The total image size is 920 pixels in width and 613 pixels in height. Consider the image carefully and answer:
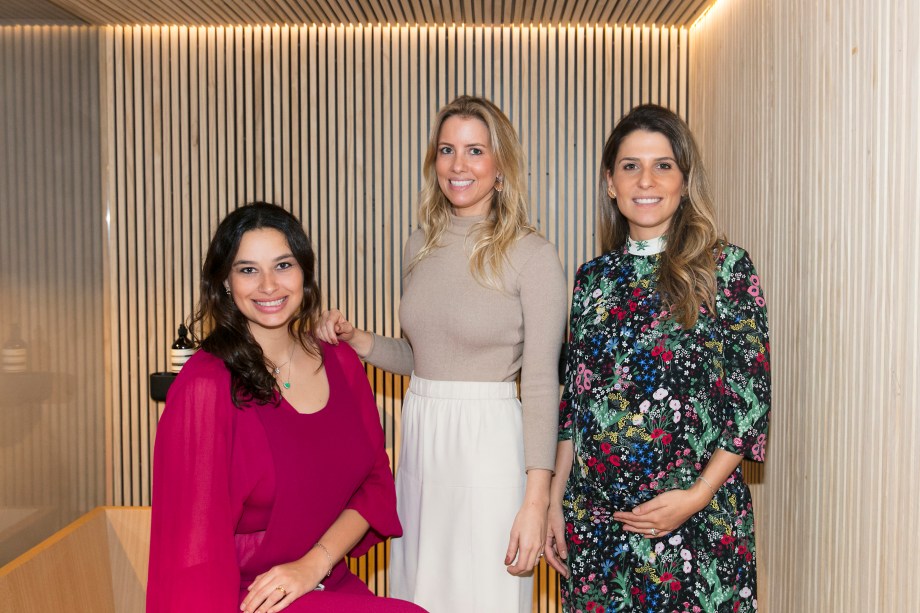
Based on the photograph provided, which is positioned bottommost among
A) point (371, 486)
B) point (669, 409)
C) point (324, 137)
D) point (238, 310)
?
point (371, 486)

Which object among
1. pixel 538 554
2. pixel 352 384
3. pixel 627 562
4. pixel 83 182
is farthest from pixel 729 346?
pixel 83 182

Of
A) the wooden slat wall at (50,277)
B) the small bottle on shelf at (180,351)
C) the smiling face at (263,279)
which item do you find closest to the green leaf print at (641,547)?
the smiling face at (263,279)

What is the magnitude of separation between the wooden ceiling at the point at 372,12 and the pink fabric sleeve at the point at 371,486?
248cm

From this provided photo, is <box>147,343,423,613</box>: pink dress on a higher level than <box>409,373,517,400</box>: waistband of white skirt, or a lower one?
lower

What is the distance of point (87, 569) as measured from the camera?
396 cm

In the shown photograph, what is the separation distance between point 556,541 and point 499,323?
668 millimetres

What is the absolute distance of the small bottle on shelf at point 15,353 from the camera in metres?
3.45

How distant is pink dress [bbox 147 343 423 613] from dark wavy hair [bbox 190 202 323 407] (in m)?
0.04

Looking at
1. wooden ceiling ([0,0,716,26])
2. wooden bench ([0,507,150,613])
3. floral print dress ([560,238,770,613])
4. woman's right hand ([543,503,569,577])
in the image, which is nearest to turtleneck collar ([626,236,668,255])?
floral print dress ([560,238,770,613])

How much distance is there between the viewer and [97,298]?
4.57 meters

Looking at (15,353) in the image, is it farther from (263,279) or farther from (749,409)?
(749,409)

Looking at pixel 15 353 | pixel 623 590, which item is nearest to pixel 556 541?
pixel 623 590

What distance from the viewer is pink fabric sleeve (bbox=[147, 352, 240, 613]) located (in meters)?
1.83

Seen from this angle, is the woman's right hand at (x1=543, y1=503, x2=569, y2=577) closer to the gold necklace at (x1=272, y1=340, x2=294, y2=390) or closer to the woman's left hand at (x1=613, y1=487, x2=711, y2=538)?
the woman's left hand at (x1=613, y1=487, x2=711, y2=538)
